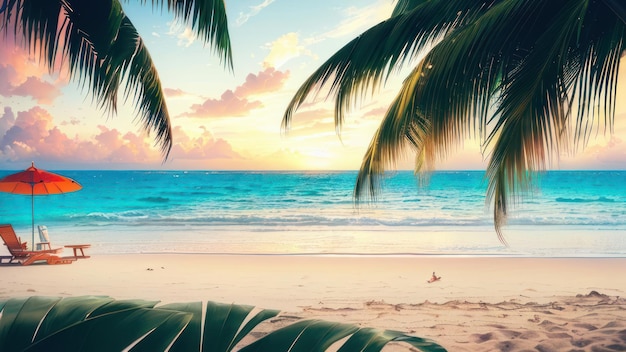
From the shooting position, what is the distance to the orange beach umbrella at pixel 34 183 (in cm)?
762

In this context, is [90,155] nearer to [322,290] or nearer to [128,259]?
[128,259]

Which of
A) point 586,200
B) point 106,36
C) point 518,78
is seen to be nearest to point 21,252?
point 106,36

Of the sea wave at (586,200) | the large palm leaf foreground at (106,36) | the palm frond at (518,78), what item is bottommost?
the sea wave at (586,200)

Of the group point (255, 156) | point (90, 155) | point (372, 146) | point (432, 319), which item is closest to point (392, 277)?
point (432, 319)

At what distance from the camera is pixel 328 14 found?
14562 millimetres

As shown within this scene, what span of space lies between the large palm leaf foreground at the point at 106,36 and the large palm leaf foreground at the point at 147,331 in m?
3.01

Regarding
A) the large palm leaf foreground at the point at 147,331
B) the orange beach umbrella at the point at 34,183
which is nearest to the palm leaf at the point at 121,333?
the large palm leaf foreground at the point at 147,331

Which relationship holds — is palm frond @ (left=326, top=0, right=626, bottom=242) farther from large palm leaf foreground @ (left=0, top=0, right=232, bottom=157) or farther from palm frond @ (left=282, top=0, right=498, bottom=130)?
large palm leaf foreground @ (left=0, top=0, right=232, bottom=157)

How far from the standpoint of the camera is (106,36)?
3.22 meters

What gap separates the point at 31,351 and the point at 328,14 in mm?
15023

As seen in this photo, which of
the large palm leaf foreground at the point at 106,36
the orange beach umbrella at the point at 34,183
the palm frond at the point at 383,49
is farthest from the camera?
the orange beach umbrella at the point at 34,183

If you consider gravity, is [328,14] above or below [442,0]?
above

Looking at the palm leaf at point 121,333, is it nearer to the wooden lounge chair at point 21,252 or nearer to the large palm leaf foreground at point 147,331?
the large palm leaf foreground at point 147,331

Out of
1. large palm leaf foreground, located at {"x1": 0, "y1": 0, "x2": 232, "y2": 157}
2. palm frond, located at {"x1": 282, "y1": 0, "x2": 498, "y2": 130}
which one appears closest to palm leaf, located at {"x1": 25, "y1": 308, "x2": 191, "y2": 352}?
palm frond, located at {"x1": 282, "y1": 0, "x2": 498, "y2": 130}
